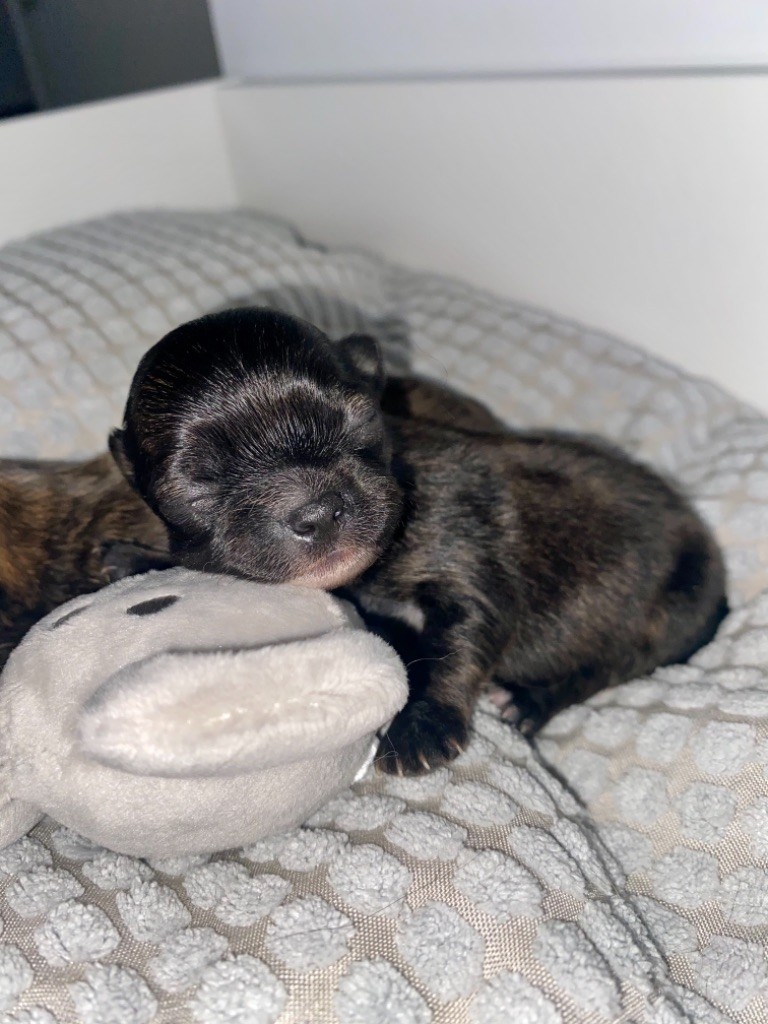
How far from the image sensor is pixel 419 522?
1.88 meters

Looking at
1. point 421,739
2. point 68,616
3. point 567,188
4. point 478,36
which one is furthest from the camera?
point 478,36

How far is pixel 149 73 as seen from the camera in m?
3.51

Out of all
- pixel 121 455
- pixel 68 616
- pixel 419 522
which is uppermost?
pixel 121 455

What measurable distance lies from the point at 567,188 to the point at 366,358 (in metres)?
1.34

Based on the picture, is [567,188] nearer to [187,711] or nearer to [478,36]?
[478,36]

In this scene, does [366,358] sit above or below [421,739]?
above

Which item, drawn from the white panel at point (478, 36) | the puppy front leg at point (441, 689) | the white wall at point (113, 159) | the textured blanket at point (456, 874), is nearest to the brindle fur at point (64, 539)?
the textured blanket at point (456, 874)

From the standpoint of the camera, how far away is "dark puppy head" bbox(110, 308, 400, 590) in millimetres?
1511

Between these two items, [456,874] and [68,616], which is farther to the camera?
[68,616]

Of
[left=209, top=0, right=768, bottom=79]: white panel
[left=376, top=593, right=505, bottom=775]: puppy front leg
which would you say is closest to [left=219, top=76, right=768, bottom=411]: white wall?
[left=209, top=0, right=768, bottom=79]: white panel

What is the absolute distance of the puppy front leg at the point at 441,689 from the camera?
1678 millimetres

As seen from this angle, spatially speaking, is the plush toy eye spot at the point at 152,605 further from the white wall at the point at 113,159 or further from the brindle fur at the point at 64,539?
the white wall at the point at 113,159

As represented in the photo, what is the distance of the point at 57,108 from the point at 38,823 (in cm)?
248

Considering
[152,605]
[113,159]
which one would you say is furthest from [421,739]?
[113,159]
